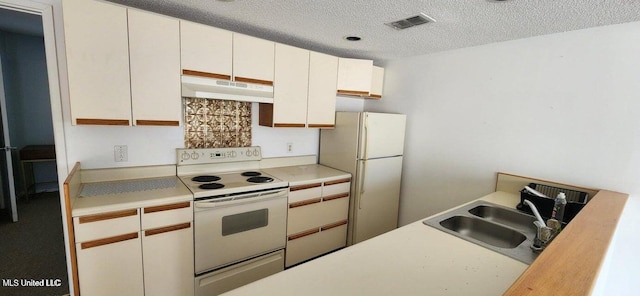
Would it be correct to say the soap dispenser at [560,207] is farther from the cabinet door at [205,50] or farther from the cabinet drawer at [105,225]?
the cabinet drawer at [105,225]

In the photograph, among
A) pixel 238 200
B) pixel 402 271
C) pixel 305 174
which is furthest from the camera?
pixel 305 174

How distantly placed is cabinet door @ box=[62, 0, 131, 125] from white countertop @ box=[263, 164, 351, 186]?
1.37m

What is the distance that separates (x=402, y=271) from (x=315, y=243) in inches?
69.6

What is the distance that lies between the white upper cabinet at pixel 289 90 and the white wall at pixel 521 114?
49.0 inches

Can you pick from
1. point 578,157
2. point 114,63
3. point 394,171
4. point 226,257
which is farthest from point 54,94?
point 578,157

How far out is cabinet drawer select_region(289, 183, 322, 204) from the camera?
2.49 metres

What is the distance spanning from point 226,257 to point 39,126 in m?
4.41

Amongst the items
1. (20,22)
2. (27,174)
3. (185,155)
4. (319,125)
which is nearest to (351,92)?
(319,125)

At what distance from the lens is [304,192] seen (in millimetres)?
2566

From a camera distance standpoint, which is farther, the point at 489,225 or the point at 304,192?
the point at 304,192

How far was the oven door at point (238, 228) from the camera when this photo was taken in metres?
2.02

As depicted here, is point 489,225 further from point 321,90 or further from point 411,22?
point 321,90

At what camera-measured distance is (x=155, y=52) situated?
196 cm

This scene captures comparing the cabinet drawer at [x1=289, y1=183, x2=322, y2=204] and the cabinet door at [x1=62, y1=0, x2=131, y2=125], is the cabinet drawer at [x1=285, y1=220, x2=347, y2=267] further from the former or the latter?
the cabinet door at [x1=62, y1=0, x2=131, y2=125]
